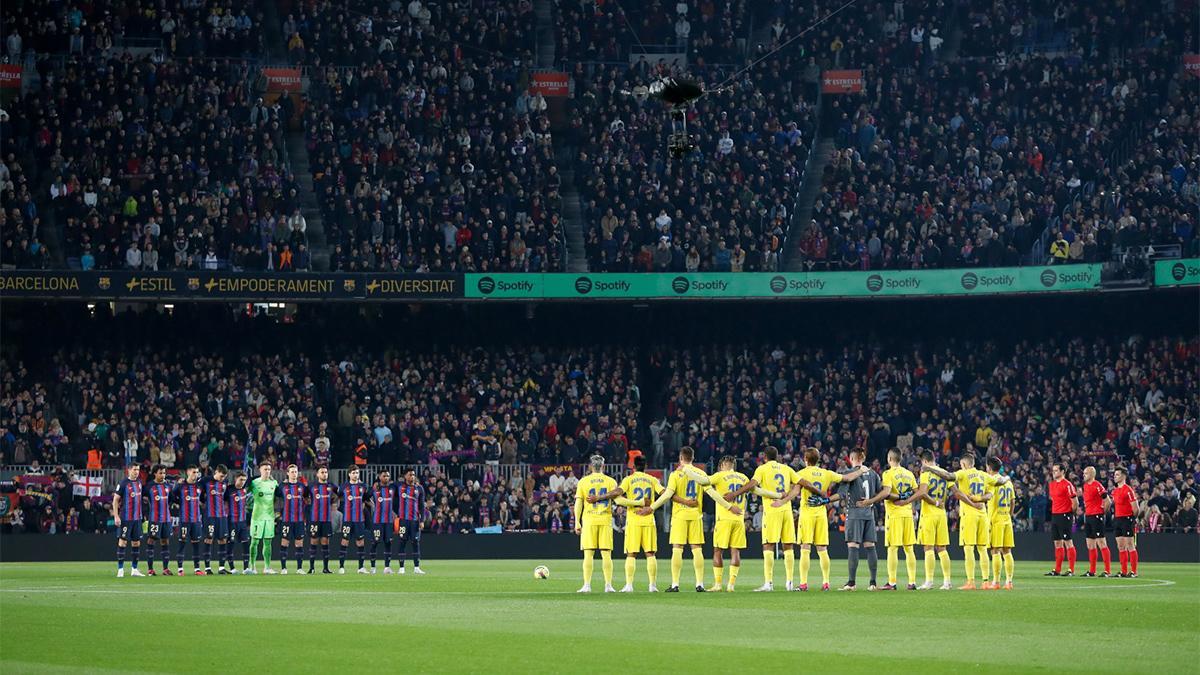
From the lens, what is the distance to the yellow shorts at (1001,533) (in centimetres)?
2977

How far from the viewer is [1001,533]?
29.9 meters

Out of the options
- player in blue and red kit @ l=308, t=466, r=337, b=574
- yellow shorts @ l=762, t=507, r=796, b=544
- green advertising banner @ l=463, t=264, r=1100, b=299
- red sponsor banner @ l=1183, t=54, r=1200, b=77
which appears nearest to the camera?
yellow shorts @ l=762, t=507, r=796, b=544

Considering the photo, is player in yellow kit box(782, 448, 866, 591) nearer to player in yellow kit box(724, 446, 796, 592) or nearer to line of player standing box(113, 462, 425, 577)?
player in yellow kit box(724, 446, 796, 592)

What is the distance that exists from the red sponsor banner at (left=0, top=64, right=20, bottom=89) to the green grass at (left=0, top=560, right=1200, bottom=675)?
94.5 ft

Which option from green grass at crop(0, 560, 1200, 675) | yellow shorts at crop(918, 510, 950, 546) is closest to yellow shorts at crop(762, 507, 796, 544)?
green grass at crop(0, 560, 1200, 675)

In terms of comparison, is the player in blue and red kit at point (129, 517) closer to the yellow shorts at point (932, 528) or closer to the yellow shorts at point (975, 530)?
the yellow shorts at point (932, 528)

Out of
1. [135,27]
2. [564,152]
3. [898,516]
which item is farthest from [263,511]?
[135,27]

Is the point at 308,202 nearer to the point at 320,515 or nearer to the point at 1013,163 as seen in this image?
the point at 320,515

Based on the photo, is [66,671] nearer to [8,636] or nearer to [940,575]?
[8,636]

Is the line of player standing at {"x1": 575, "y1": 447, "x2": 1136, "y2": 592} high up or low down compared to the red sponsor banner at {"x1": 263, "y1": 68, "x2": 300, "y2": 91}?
down

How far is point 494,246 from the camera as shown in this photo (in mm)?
53469

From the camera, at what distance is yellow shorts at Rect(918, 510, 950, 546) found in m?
29.4

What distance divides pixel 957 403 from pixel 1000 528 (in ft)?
73.8

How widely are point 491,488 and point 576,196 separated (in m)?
12.5
